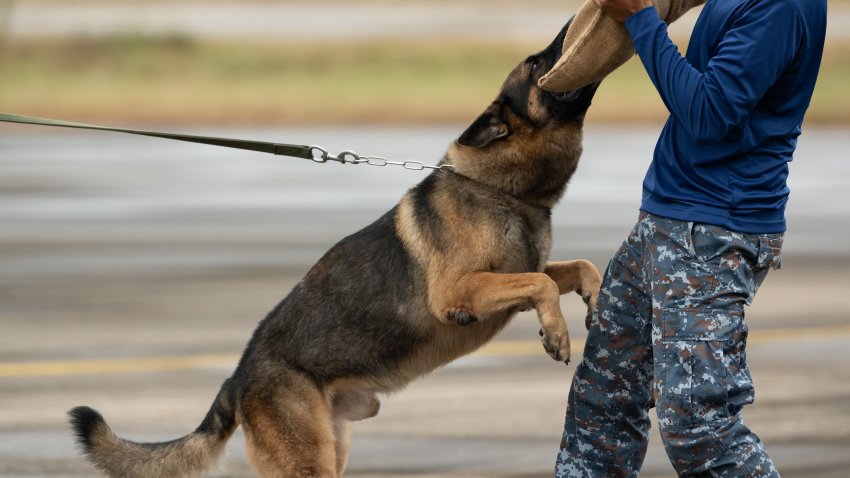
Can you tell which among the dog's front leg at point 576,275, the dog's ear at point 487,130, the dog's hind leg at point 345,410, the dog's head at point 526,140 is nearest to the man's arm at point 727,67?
the dog's head at point 526,140

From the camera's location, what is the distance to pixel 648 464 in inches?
210

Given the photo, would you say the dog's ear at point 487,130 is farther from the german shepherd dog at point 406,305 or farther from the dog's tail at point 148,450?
the dog's tail at point 148,450

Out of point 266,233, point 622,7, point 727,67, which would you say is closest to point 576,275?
point 622,7

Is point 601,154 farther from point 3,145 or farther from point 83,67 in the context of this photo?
point 83,67

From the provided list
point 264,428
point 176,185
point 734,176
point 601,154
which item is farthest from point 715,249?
point 601,154

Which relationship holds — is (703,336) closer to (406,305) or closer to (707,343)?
(707,343)

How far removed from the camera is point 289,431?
14.4ft

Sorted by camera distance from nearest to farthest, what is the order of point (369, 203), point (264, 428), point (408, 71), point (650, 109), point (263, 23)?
point (264, 428), point (369, 203), point (650, 109), point (408, 71), point (263, 23)

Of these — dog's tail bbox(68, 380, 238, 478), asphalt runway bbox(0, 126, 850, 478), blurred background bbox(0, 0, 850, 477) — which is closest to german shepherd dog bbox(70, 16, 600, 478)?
dog's tail bbox(68, 380, 238, 478)

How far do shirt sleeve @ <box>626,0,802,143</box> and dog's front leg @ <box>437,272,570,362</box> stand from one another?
0.84 metres

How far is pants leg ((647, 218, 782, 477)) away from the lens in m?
3.73

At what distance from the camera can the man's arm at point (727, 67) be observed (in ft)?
11.6

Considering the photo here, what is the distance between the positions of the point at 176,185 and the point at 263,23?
2349cm

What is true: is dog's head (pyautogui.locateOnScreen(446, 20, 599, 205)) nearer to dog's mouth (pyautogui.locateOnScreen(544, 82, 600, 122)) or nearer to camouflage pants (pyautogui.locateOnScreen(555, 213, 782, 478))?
dog's mouth (pyautogui.locateOnScreen(544, 82, 600, 122))
